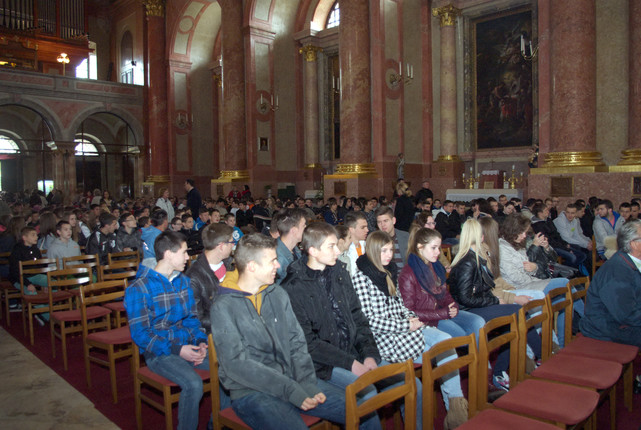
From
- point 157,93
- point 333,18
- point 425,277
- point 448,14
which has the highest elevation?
point 333,18

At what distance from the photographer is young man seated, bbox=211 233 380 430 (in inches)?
110

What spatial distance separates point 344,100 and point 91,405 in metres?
11.2

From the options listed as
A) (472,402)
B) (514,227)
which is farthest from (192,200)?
(472,402)

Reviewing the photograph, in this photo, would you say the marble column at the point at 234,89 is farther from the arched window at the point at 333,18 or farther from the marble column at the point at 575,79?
the marble column at the point at 575,79

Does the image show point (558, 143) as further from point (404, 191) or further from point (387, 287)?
point (387, 287)

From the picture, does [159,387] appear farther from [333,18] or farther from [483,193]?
[333,18]

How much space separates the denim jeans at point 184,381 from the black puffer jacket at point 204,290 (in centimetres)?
46

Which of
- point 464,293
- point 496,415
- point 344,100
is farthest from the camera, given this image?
point 344,100

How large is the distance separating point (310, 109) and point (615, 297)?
17.1m

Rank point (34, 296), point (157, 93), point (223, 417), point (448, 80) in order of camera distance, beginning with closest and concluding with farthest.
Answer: point (223, 417)
point (34, 296)
point (448, 80)
point (157, 93)

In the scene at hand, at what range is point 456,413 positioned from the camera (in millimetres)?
3473

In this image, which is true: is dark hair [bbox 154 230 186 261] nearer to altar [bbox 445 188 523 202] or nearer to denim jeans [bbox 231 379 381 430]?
denim jeans [bbox 231 379 381 430]

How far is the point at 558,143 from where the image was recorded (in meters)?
11.0

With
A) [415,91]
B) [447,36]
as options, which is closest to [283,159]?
[415,91]
